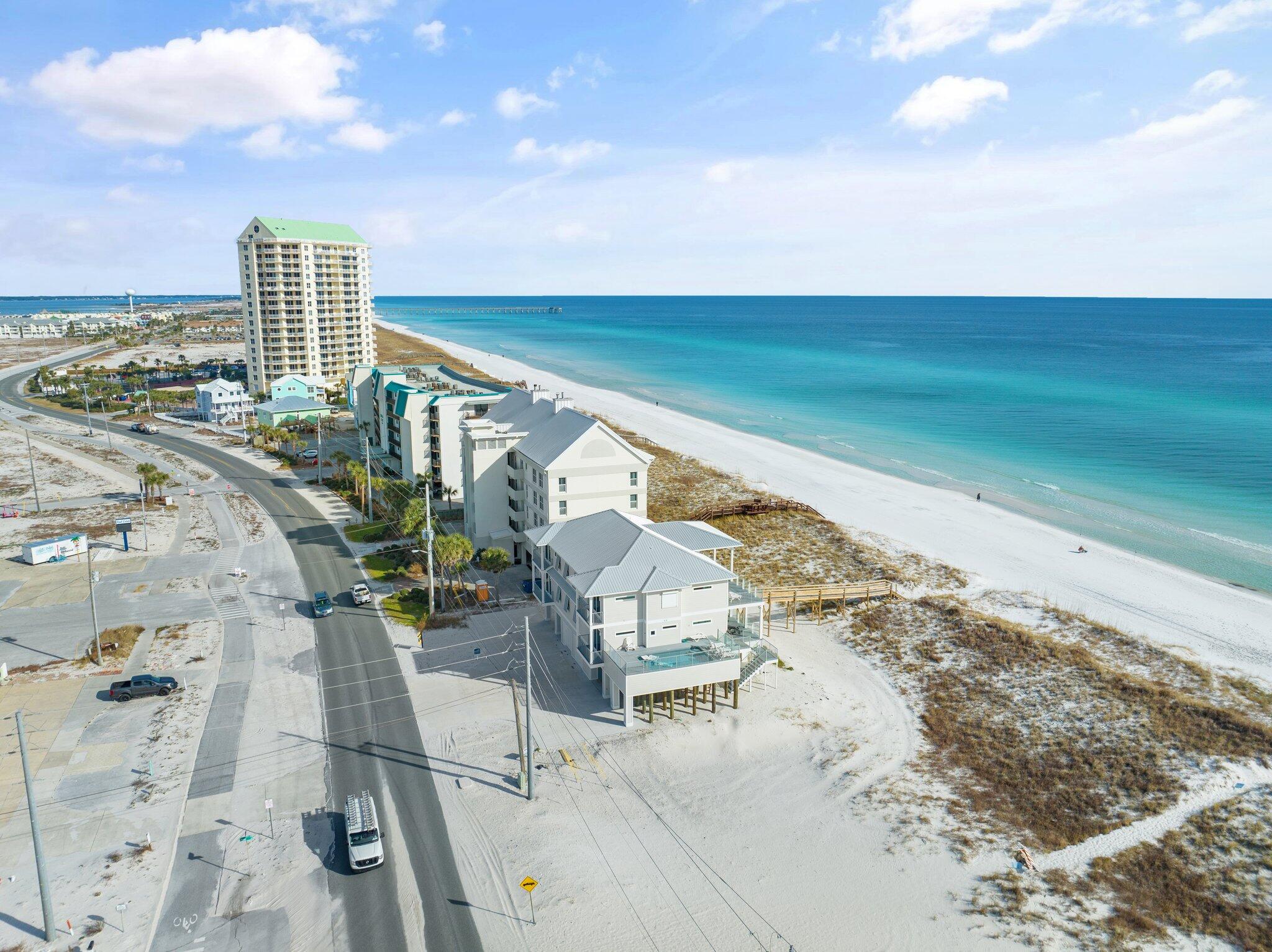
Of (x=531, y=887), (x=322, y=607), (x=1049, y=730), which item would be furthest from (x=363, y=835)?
(x=1049, y=730)

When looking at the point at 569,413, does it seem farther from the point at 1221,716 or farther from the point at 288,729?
the point at 1221,716

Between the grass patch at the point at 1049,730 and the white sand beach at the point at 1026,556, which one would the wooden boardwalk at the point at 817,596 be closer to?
the grass patch at the point at 1049,730

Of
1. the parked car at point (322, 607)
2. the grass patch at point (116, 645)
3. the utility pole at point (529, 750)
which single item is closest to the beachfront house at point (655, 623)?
the utility pole at point (529, 750)

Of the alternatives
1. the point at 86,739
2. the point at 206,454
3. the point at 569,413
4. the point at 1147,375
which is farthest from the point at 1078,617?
the point at 1147,375

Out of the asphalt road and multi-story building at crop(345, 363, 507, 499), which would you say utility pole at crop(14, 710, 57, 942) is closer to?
the asphalt road

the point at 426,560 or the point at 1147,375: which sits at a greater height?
the point at 1147,375

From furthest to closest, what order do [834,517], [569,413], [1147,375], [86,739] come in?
[1147,375]
[834,517]
[569,413]
[86,739]

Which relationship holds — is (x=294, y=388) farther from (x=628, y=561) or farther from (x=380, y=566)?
(x=628, y=561)
